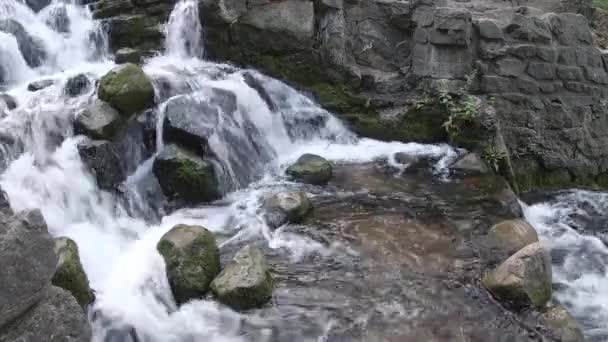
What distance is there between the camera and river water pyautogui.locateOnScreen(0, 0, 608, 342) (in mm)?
4500

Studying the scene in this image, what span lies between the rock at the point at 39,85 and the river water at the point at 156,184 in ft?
0.29

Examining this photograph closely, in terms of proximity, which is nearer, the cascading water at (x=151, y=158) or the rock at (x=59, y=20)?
the cascading water at (x=151, y=158)

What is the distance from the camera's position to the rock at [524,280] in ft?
14.9

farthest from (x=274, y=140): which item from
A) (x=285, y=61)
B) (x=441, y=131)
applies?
(x=441, y=131)

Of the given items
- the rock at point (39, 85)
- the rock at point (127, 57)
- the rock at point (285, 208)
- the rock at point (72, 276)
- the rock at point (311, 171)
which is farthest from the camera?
the rock at point (127, 57)

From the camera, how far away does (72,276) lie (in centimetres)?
422

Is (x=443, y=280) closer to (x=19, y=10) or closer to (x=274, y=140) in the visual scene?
(x=274, y=140)

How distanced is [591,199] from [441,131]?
233 cm

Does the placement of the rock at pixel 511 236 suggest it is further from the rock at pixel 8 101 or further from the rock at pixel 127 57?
the rock at pixel 127 57

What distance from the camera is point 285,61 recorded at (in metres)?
8.84

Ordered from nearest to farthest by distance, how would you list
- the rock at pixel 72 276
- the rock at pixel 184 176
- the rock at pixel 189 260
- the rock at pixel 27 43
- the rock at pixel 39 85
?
the rock at pixel 72 276
the rock at pixel 189 260
the rock at pixel 184 176
the rock at pixel 39 85
the rock at pixel 27 43

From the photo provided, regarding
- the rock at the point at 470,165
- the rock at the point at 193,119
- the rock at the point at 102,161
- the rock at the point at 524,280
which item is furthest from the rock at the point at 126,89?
the rock at the point at 524,280

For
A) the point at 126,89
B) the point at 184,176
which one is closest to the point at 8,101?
the point at 126,89

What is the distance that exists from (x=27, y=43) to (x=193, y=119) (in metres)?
3.66
